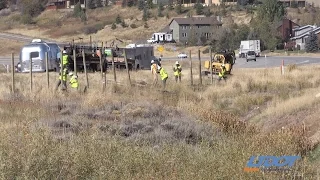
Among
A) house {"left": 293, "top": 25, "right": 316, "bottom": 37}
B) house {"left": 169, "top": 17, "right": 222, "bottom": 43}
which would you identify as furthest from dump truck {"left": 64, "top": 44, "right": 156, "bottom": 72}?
house {"left": 169, "top": 17, "right": 222, "bottom": 43}

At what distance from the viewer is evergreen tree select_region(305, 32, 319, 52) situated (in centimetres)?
8875

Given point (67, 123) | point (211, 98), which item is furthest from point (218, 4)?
point (67, 123)

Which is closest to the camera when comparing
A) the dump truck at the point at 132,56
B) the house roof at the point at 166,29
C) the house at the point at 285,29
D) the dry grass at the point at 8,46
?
the dump truck at the point at 132,56

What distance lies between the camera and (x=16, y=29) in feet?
418

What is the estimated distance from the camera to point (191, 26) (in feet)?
366

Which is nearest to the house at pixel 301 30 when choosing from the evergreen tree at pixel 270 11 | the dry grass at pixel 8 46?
the evergreen tree at pixel 270 11

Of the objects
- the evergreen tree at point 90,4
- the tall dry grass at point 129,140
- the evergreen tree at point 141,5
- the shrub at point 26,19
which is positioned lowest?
the tall dry grass at point 129,140

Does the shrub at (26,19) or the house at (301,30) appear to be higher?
the shrub at (26,19)

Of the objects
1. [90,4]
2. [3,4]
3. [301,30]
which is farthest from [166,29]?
[3,4]

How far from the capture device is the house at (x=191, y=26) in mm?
110250

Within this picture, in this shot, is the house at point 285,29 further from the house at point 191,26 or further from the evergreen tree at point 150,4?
the evergreen tree at point 150,4

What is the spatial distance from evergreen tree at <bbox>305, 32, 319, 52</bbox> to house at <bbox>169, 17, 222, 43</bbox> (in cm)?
2220

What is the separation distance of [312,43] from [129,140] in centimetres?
8047

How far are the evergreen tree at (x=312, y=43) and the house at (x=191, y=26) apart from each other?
22.2 metres
